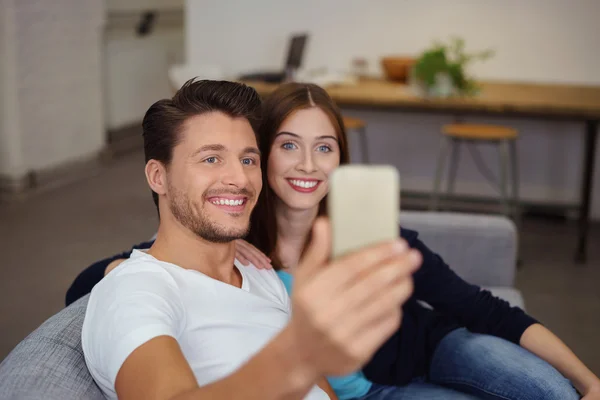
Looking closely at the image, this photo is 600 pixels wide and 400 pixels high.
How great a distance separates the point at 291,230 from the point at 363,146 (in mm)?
2994

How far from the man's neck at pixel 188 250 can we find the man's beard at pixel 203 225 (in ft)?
0.07

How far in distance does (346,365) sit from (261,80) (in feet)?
14.0

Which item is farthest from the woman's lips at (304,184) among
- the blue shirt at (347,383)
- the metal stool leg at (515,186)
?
the metal stool leg at (515,186)

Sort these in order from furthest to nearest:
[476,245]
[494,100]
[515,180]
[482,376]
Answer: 1. [515,180]
2. [494,100]
3. [476,245]
4. [482,376]

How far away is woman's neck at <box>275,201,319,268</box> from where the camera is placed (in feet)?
6.33

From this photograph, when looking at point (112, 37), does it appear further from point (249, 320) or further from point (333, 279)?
point (333, 279)

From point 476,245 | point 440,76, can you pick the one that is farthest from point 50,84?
point 476,245

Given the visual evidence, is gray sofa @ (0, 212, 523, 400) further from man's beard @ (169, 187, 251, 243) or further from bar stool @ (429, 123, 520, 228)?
bar stool @ (429, 123, 520, 228)

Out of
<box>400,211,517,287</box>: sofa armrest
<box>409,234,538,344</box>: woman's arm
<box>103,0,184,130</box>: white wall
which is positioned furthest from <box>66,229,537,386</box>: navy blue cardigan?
<box>103,0,184,130</box>: white wall

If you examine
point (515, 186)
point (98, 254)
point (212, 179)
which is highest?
point (212, 179)

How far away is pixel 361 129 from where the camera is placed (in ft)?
16.0

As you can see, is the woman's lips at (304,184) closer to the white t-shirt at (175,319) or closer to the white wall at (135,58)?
the white t-shirt at (175,319)

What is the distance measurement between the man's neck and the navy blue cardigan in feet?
1.34

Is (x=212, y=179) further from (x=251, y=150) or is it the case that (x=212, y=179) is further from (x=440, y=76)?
(x=440, y=76)
